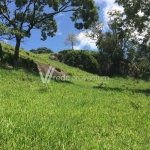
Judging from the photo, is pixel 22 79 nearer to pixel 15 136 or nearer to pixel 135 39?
pixel 15 136

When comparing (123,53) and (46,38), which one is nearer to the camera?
(46,38)

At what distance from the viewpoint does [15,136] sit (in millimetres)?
6242

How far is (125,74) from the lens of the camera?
204ft

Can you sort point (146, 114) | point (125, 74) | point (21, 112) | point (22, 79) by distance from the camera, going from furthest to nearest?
1. point (125, 74)
2. point (22, 79)
3. point (146, 114)
4. point (21, 112)

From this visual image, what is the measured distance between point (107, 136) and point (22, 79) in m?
15.7

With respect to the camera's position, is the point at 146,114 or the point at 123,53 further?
the point at 123,53

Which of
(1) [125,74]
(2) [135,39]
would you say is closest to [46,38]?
(2) [135,39]

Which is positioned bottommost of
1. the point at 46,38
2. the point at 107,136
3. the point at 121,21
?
the point at 107,136

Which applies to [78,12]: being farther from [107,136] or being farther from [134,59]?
[134,59]

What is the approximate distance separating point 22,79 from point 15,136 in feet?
55.2

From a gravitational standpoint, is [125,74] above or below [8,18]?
below

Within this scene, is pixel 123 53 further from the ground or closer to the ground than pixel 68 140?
further from the ground

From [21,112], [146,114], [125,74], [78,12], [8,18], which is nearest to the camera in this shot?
[21,112]

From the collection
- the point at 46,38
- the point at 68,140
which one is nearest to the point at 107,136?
the point at 68,140
